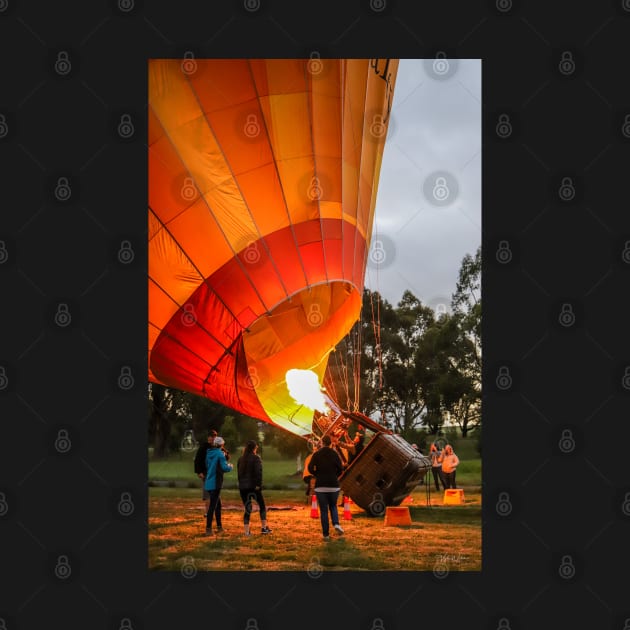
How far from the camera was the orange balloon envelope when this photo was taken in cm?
525

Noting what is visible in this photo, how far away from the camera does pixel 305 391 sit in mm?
7863

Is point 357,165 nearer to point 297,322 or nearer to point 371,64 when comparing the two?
point 371,64

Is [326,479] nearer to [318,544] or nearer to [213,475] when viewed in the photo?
[318,544]

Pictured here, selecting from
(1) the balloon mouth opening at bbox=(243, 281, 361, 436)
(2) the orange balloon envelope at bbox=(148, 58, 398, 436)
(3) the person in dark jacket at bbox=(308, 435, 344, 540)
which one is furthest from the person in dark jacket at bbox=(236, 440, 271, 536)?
(1) the balloon mouth opening at bbox=(243, 281, 361, 436)

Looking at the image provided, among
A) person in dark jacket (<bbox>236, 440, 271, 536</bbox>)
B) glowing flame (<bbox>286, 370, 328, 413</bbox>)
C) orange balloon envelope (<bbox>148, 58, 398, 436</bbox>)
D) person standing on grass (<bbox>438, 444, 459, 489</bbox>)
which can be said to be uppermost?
orange balloon envelope (<bbox>148, 58, 398, 436</bbox>)

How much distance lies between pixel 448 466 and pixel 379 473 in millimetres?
2338

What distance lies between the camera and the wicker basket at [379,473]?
713 centimetres

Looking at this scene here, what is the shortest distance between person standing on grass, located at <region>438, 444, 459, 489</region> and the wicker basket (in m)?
2.06

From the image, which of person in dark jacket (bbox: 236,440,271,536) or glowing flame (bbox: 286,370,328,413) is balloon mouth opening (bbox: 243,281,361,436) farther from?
person in dark jacket (bbox: 236,440,271,536)

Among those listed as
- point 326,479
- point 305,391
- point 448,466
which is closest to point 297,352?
point 305,391

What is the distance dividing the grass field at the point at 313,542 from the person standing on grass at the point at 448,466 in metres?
0.32

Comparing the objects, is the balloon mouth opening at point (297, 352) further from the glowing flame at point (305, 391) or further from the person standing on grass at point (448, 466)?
the person standing on grass at point (448, 466)

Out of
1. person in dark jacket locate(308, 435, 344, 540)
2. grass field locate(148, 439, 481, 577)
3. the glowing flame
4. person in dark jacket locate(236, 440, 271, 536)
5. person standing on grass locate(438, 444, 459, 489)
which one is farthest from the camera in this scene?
person standing on grass locate(438, 444, 459, 489)

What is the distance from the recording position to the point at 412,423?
63.5ft
